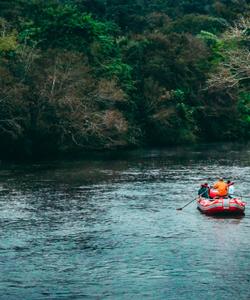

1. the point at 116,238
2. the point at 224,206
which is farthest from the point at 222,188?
the point at 116,238

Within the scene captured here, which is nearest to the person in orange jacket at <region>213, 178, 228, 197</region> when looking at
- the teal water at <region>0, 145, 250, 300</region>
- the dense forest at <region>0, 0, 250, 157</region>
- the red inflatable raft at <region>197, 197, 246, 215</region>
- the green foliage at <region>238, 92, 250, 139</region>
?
the red inflatable raft at <region>197, 197, 246, 215</region>

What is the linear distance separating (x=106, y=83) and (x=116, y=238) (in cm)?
4035

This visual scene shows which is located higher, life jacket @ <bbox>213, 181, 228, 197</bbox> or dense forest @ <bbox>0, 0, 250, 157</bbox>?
dense forest @ <bbox>0, 0, 250, 157</bbox>

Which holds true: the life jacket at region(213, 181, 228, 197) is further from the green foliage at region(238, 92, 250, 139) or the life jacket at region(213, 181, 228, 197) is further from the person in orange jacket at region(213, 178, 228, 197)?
the green foliage at region(238, 92, 250, 139)

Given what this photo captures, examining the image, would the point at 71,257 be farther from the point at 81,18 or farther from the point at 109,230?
the point at 81,18

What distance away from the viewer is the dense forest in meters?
66.2

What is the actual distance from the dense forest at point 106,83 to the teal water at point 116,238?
10947 mm

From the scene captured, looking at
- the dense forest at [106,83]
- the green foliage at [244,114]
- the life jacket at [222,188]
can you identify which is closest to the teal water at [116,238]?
the life jacket at [222,188]

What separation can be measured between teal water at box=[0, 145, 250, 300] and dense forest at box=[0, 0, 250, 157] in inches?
431

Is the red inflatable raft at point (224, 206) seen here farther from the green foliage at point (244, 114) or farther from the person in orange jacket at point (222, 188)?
the green foliage at point (244, 114)

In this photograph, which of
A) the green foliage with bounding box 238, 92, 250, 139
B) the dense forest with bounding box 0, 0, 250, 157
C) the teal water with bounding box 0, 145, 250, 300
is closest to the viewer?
the teal water with bounding box 0, 145, 250, 300

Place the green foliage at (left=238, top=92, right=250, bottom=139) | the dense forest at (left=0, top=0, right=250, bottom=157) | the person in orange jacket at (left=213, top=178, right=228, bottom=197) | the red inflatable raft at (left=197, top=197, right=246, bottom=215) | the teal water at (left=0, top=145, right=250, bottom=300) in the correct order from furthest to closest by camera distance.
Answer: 1. the green foliage at (left=238, top=92, right=250, bottom=139)
2. the dense forest at (left=0, top=0, right=250, bottom=157)
3. the person in orange jacket at (left=213, top=178, right=228, bottom=197)
4. the red inflatable raft at (left=197, top=197, right=246, bottom=215)
5. the teal water at (left=0, top=145, right=250, bottom=300)

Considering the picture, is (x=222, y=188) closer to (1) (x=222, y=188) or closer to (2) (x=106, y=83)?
(1) (x=222, y=188)

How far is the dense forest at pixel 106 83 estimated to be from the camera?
66.2 metres
